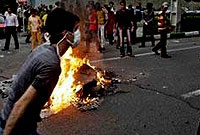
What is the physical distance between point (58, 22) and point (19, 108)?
0.71 meters

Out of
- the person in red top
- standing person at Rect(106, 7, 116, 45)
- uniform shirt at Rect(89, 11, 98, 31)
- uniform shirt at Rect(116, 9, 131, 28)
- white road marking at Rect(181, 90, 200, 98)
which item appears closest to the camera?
white road marking at Rect(181, 90, 200, 98)

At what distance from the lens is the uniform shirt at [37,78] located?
8.04 ft

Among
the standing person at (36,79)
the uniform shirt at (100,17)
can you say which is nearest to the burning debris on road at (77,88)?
the standing person at (36,79)

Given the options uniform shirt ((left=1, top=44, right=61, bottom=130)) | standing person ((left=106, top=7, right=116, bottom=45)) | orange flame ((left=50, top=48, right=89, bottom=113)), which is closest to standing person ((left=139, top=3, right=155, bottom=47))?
standing person ((left=106, top=7, right=116, bottom=45))

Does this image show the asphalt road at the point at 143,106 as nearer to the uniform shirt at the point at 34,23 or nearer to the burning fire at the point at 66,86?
the burning fire at the point at 66,86

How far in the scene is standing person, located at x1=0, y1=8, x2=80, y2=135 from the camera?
245cm

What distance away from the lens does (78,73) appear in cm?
701

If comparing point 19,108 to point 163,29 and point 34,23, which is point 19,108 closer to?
point 163,29

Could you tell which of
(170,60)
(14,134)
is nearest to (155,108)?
(14,134)

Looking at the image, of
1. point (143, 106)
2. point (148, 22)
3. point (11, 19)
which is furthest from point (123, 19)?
point (143, 106)

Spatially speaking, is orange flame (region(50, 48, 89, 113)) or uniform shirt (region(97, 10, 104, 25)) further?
uniform shirt (region(97, 10, 104, 25))

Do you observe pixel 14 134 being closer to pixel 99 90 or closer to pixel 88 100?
pixel 88 100

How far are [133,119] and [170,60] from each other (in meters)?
5.89

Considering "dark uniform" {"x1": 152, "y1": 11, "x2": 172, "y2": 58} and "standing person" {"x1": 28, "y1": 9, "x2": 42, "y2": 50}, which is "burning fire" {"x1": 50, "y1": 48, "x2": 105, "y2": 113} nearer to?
"dark uniform" {"x1": 152, "y1": 11, "x2": 172, "y2": 58}
